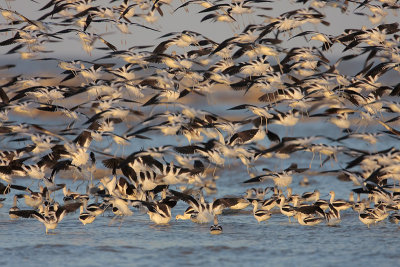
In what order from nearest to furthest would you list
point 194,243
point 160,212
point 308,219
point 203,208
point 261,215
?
point 194,243 < point 160,212 < point 308,219 < point 203,208 < point 261,215

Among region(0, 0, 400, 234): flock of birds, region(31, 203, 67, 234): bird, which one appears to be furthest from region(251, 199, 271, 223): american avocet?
region(31, 203, 67, 234): bird

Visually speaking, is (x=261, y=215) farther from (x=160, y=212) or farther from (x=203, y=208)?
(x=160, y=212)

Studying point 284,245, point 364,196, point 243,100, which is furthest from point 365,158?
point 243,100

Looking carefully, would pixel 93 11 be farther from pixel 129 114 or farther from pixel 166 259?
pixel 166 259

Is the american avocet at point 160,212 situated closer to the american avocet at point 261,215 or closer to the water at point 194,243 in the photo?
the water at point 194,243

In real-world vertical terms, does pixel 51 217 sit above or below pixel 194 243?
above

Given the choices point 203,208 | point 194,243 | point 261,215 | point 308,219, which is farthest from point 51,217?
point 308,219

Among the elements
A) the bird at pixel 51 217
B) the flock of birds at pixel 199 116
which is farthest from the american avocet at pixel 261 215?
the bird at pixel 51 217

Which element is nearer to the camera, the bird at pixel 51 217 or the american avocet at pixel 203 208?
the bird at pixel 51 217

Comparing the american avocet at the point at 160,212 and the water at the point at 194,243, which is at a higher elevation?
the american avocet at the point at 160,212

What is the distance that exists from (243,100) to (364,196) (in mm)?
28464

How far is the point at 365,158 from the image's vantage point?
12578 mm

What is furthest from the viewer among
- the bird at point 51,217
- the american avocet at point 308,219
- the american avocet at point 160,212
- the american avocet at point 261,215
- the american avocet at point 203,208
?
the american avocet at point 261,215

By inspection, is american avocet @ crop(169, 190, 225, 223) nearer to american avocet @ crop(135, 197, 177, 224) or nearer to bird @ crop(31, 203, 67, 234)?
american avocet @ crop(135, 197, 177, 224)
